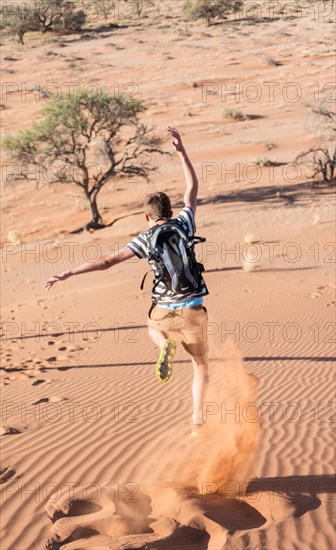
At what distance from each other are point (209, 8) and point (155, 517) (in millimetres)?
64879

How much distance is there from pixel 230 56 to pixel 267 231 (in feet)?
111

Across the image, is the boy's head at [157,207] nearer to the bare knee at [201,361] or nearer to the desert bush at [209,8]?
the bare knee at [201,361]

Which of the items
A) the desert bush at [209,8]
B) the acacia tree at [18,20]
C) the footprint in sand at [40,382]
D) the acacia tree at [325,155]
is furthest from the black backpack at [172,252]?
the desert bush at [209,8]

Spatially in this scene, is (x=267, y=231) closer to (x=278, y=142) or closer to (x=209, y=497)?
(x=278, y=142)

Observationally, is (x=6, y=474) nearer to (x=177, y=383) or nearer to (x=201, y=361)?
(x=201, y=361)

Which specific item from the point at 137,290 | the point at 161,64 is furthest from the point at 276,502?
the point at 161,64

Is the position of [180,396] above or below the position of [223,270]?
above

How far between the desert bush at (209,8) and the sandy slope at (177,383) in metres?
34.8

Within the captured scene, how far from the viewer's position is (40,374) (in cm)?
992

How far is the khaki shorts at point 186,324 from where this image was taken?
4.71 meters

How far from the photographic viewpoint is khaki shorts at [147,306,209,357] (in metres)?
4.71

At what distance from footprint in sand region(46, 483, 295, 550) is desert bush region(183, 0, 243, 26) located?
63.9m

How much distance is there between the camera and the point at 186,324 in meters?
4.74

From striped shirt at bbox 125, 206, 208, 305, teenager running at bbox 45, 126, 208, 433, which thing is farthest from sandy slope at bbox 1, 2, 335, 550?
striped shirt at bbox 125, 206, 208, 305
